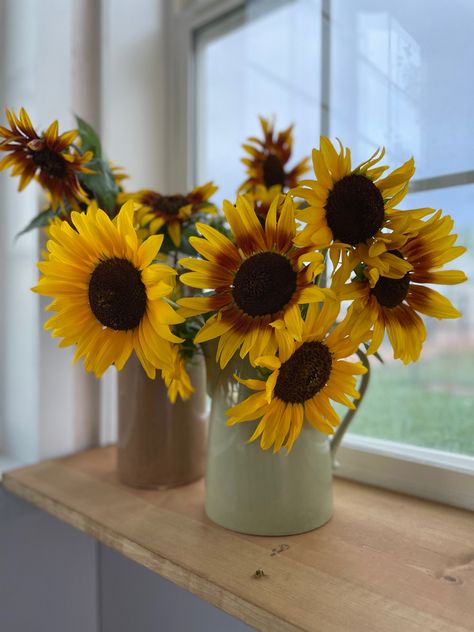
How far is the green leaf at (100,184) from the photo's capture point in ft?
2.28

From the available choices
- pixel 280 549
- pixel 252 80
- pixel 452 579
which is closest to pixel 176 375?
pixel 280 549

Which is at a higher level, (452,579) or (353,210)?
(353,210)

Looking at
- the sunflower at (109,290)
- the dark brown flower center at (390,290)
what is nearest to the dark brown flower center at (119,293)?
the sunflower at (109,290)

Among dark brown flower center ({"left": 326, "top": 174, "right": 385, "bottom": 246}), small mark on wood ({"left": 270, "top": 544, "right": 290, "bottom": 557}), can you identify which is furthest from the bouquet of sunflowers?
small mark on wood ({"left": 270, "top": 544, "right": 290, "bottom": 557})

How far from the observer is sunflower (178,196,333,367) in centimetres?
50

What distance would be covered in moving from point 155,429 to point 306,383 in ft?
1.00

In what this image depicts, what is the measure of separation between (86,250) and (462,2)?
24.1 inches

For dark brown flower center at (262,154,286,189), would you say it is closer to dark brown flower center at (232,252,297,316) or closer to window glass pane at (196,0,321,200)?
window glass pane at (196,0,321,200)

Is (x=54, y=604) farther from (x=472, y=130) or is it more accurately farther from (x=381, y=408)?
(x=472, y=130)

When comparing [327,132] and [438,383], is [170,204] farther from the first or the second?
[438,383]

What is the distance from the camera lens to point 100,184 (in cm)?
70

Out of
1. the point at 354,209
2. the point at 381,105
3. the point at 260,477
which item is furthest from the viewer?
the point at 381,105

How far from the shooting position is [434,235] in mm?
511

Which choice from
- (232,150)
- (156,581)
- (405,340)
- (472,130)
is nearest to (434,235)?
(405,340)
